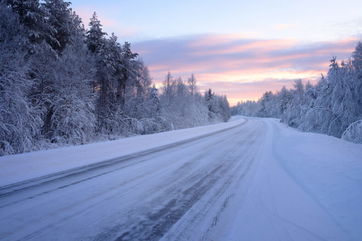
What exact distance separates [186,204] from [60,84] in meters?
15.7

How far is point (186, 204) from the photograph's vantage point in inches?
182

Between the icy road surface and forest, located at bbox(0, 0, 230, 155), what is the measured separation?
7682 mm

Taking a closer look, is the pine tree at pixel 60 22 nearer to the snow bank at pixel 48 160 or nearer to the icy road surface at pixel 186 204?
the snow bank at pixel 48 160

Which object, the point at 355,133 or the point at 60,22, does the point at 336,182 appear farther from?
the point at 60,22

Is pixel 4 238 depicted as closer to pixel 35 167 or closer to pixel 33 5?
pixel 35 167

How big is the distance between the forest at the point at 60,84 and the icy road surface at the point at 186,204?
7682mm

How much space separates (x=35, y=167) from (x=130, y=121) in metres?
20.5

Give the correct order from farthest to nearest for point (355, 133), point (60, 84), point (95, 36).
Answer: point (95, 36)
point (60, 84)
point (355, 133)

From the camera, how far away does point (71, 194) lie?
16.4 feet

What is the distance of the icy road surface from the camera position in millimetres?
3525

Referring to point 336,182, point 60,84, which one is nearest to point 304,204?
point 336,182

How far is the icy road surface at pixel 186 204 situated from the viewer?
11.6 feet

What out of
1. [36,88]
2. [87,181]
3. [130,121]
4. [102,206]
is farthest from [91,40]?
[102,206]

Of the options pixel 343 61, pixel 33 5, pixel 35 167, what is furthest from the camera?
pixel 343 61
